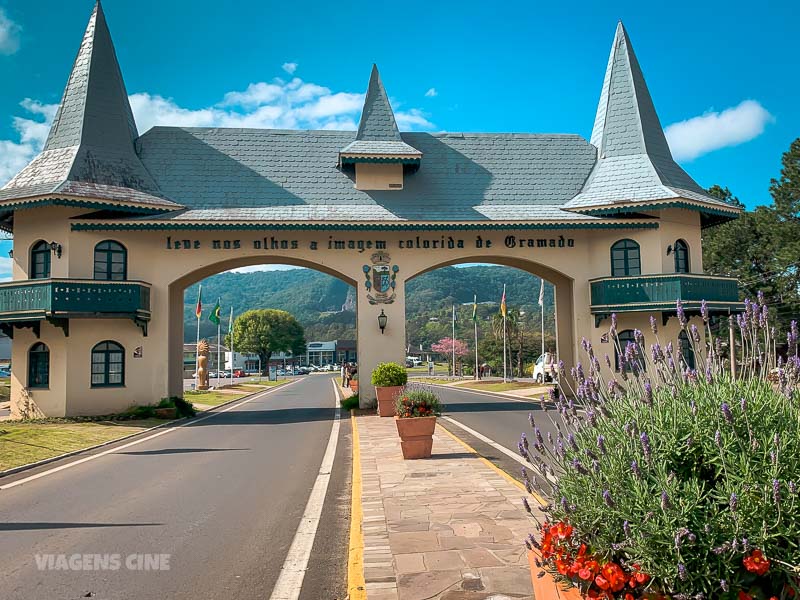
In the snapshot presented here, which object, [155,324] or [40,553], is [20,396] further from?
[40,553]

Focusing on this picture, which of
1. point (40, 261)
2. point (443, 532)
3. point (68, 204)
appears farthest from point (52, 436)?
point (443, 532)

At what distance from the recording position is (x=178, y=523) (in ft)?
24.8

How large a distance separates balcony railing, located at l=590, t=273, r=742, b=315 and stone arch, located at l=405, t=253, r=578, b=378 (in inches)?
51.6

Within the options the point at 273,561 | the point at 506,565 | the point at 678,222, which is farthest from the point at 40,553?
the point at 678,222

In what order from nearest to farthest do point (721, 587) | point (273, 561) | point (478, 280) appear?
point (721, 587) < point (273, 561) < point (478, 280)

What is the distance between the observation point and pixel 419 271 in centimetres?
2383

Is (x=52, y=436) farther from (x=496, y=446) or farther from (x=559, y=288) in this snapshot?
(x=559, y=288)

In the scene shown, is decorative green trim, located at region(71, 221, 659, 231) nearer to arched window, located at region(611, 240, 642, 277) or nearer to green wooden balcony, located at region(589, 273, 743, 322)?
arched window, located at region(611, 240, 642, 277)

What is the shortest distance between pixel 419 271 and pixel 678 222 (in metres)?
9.74

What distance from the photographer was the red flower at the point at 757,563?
306 cm

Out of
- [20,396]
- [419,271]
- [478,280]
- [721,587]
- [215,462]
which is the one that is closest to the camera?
[721,587]

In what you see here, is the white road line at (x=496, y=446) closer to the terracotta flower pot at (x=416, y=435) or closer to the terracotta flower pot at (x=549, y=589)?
the terracotta flower pot at (x=416, y=435)

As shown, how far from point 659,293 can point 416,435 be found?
47.3ft

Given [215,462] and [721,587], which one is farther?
[215,462]
